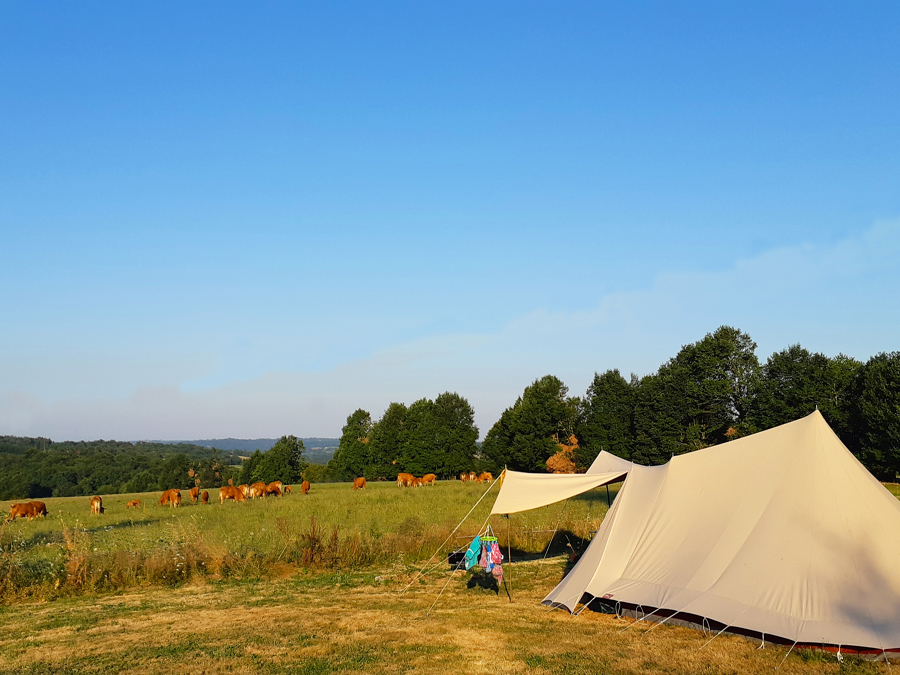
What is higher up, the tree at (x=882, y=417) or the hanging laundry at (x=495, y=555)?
the tree at (x=882, y=417)

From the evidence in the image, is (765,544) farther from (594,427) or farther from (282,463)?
(282,463)

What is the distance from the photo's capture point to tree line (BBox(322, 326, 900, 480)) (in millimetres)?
38056

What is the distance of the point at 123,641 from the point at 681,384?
1740 inches

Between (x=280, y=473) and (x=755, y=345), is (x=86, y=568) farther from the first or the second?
(x=280, y=473)

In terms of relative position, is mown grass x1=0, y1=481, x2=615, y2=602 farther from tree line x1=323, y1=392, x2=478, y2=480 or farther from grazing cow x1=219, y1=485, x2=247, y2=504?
tree line x1=323, y1=392, x2=478, y2=480

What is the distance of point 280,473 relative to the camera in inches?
2534

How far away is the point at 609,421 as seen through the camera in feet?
175

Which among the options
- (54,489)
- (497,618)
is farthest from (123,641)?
(54,489)

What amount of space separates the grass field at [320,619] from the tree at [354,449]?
5062cm

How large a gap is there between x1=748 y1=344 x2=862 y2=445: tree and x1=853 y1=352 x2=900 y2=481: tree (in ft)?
11.9

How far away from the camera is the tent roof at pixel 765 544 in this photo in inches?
307

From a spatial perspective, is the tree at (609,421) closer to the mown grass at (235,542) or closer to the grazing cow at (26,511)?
the mown grass at (235,542)

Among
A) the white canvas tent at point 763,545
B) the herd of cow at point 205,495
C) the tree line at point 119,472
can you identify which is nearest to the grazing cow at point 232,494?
the herd of cow at point 205,495

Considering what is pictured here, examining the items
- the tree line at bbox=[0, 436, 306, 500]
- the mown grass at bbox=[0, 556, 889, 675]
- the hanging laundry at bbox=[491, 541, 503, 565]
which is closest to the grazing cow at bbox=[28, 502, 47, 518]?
the mown grass at bbox=[0, 556, 889, 675]
